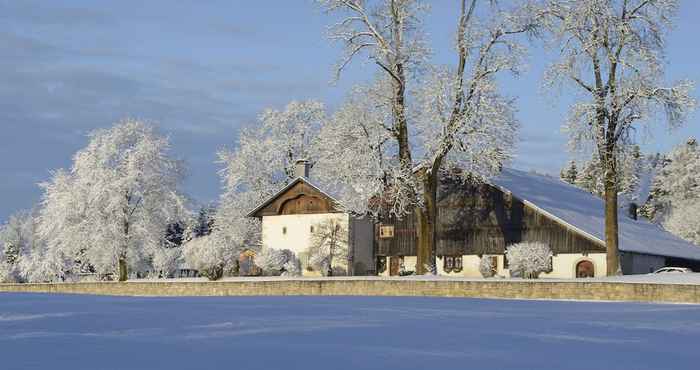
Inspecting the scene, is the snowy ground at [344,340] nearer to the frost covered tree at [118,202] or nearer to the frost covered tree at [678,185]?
the frost covered tree at [118,202]

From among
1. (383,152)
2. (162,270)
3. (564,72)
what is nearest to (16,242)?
(162,270)

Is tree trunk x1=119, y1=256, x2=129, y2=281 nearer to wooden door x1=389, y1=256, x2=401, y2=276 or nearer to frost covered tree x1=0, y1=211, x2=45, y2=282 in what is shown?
frost covered tree x1=0, y1=211, x2=45, y2=282

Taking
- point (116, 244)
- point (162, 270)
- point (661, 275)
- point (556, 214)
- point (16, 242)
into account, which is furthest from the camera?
point (16, 242)

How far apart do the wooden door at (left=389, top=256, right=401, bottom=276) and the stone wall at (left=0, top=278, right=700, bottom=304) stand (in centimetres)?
1375

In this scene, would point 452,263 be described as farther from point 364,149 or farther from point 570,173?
point 570,173

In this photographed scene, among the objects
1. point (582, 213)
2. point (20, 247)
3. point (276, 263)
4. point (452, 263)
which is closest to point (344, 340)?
point (452, 263)

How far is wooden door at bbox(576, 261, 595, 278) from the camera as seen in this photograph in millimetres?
50312

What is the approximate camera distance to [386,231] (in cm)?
5894

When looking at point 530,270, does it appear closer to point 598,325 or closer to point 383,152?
point 383,152

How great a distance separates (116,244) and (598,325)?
46381 mm

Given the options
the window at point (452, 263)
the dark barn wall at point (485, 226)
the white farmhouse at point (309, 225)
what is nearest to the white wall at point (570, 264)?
the dark barn wall at point (485, 226)

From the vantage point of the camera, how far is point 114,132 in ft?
216

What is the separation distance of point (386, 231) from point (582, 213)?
11.6 m

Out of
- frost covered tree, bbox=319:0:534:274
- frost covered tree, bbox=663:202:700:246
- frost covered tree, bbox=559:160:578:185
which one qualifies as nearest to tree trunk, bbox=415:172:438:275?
frost covered tree, bbox=319:0:534:274
